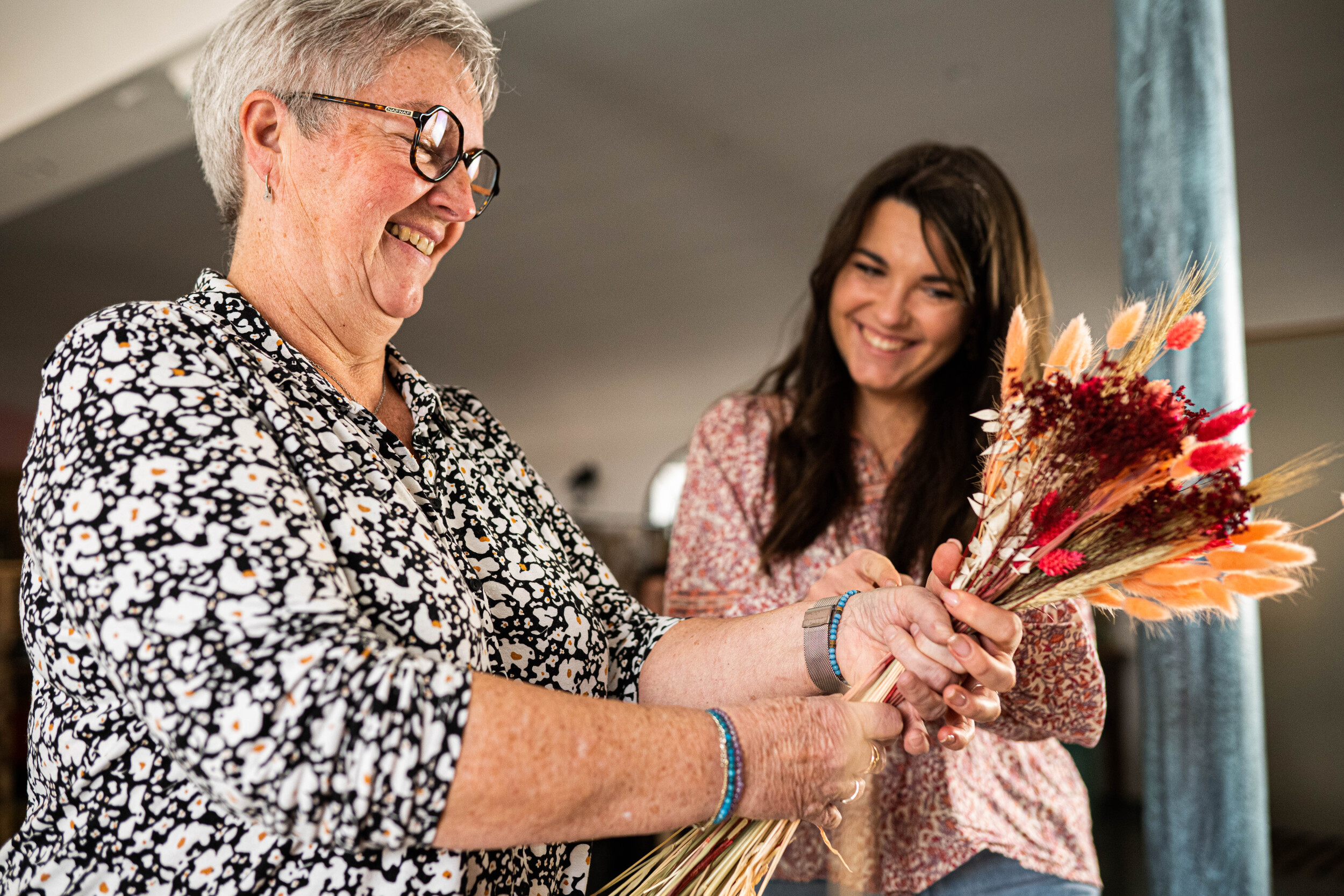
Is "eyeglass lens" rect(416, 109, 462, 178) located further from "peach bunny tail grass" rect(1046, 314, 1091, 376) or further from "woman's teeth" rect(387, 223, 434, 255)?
"peach bunny tail grass" rect(1046, 314, 1091, 376)

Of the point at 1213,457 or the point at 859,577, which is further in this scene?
the point at 859,577

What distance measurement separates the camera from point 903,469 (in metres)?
1.71

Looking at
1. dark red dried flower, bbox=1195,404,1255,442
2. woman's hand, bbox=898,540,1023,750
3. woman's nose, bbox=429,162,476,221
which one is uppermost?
woman's nose, bbox=429,162,476,221

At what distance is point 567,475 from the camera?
946cm

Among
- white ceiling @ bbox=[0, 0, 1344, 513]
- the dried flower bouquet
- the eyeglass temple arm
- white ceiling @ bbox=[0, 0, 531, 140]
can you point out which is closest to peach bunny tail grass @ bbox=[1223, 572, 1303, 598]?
the dried flower bouquet

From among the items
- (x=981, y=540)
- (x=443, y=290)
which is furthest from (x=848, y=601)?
(x=443, y=290)

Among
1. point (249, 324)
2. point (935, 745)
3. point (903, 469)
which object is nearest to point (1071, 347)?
point (935, 745)

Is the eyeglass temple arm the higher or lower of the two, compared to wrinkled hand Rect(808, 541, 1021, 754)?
higher

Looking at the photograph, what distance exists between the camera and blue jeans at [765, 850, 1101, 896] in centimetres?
145

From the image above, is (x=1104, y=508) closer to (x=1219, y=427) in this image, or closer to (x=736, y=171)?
(x=1219, y=427)

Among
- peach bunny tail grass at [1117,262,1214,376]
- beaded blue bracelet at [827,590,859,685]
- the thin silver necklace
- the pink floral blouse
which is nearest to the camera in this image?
peach bunny tail grass at [1117,262,1214,376]

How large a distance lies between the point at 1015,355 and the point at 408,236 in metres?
0.72

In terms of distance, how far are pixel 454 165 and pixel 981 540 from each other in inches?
30.0

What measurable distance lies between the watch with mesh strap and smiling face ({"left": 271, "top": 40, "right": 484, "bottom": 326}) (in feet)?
2.07
